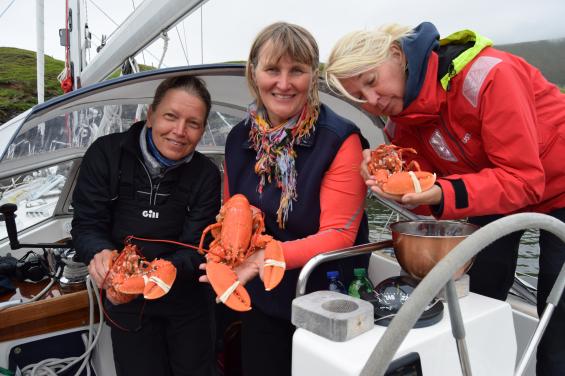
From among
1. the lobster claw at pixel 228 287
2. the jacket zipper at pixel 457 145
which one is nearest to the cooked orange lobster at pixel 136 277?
the lobster claw at pixel 228 287

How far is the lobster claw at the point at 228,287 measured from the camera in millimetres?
1527

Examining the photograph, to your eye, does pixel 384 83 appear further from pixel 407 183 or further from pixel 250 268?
pixel 250 268

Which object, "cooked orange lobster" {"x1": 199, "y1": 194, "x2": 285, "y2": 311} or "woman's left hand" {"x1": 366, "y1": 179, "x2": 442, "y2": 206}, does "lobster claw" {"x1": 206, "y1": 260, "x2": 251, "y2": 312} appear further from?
"woman's left hand" {"x1": 366, "y1": 179, "x2": 442, "y2": 206}

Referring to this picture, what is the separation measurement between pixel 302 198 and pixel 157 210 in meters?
0.86

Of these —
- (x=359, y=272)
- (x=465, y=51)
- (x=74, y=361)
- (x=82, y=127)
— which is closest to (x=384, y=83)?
(x=465, y=51)

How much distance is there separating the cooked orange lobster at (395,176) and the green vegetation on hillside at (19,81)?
1615 inches

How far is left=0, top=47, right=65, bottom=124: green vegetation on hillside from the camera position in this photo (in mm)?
42875

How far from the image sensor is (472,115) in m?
1.69

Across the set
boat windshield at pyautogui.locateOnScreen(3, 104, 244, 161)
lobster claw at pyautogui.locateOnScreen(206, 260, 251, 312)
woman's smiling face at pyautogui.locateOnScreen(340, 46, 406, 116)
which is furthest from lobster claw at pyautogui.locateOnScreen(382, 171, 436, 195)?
boat windshield at pyautogui.locateOnScreen(3, 104, 244, 161)

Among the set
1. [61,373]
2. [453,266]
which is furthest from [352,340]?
[61,373]

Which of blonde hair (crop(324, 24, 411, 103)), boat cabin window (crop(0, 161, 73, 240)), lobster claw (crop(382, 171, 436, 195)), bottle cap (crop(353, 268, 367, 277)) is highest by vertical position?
blonde hair (crop(324, 24, 411, 103))

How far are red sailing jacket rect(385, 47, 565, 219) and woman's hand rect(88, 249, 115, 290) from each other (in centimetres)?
155

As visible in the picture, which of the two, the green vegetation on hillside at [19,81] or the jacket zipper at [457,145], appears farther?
the green vegetation on hillside at [19,81]

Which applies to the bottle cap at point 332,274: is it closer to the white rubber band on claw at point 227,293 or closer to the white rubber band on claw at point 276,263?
the white rubber band on claw at point 276,263
